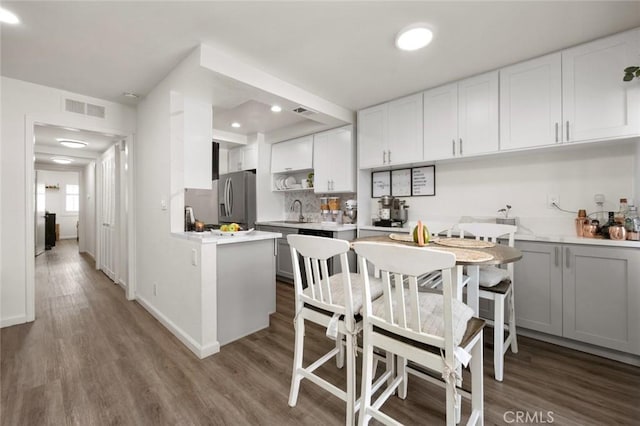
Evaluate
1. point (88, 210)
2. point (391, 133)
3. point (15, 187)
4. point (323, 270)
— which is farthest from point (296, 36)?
point (88, 210)

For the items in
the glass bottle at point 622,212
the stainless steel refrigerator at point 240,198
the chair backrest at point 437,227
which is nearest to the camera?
the glass bottle at point 622,212

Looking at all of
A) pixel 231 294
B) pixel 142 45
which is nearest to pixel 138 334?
pixel 231 294

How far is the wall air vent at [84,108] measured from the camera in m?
2.99

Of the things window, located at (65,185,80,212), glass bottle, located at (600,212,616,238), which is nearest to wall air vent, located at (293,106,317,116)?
glass bottle, located at (600,212,616,238)

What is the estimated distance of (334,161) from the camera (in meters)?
3.83

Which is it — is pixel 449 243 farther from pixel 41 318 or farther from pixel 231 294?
pixel 41 318

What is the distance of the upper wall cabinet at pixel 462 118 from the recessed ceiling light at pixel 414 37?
0.89m

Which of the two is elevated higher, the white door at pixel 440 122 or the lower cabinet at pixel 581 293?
the white door at pixel 440 122

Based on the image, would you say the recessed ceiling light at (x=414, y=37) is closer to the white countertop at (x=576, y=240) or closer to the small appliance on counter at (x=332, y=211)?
the white countertop at (x=576, y=240)

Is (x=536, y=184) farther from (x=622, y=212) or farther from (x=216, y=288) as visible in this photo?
(x=216, y=288)

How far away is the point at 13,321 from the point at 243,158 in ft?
11.4

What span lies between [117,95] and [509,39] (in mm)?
3826
